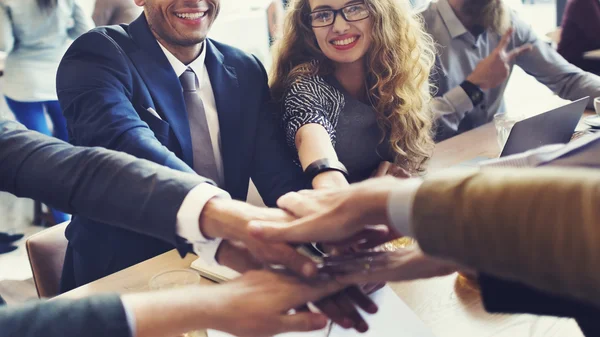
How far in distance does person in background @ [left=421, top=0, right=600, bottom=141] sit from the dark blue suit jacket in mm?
996

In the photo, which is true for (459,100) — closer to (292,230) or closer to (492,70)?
→ (492,70)

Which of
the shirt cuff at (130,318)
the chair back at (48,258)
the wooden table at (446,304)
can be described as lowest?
the chair back at (48,258)

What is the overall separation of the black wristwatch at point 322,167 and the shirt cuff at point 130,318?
2.77 feet

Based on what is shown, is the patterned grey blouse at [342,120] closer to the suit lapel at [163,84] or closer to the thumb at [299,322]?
the suit lapel at [163,84]

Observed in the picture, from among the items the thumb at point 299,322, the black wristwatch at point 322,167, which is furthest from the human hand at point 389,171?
the thumb at point 299,322

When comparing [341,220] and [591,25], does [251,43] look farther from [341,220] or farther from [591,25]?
[341,220]

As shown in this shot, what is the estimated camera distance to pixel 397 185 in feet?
2.50

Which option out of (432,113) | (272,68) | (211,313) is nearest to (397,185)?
(211,313)

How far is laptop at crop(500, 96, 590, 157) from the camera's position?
148 centimetres

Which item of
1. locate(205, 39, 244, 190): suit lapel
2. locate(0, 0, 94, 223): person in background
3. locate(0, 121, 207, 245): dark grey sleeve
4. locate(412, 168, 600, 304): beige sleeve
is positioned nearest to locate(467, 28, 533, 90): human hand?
locate(205, 39, 244, 190): suit lapel

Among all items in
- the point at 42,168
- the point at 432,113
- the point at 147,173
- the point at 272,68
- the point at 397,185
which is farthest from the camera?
the point at 432,113

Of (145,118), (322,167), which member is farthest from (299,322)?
(145,118)

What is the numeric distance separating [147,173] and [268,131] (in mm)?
766

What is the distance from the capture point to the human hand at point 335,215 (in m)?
0.82
